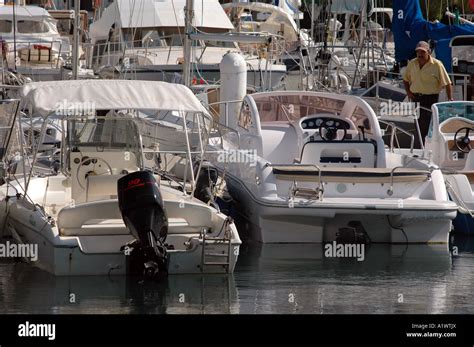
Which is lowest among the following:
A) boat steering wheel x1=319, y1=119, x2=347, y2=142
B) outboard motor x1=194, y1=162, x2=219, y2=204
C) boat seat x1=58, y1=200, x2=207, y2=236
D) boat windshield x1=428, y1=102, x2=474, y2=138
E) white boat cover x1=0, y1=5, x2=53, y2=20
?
white boat cover x1=0, y1=5, x2=53, y2=20

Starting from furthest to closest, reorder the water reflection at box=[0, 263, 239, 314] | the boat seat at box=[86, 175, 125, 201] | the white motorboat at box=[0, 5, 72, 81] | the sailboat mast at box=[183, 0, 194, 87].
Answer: the white motorboat at box=[0, 5, 72, 81] → the sailboat mast at box=[183, 0, 194, 87] → the boat seat at box=[86, 175, 125, 201] → the water reflection at box=[0, 263, 239, 314]

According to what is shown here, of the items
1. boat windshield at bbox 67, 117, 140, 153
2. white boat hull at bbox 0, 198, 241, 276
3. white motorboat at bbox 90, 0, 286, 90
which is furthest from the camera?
white motorboat at bbox 90, 0, 286, 90

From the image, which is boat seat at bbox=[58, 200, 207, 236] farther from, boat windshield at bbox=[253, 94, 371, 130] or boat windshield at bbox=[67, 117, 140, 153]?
boat windshield at bbox=[253, 94, 371, 130]

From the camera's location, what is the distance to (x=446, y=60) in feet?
74.5

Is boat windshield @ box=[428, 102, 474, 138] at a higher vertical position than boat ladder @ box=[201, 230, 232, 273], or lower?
higher

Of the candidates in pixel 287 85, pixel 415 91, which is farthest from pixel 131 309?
pixel 287 85

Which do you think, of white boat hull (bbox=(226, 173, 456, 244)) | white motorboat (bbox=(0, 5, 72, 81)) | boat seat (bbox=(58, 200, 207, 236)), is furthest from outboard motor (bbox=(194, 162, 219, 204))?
white motorboat (bbox=(0, 5, 72, 81))

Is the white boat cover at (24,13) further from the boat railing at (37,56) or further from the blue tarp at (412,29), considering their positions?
the blue tarp at (412,29)

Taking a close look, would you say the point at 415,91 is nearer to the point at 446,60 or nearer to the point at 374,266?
the point at 446,60

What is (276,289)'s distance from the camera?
44.3 feet

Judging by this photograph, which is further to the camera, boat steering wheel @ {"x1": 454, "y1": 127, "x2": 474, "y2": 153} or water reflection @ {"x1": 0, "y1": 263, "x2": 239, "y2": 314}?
boat steering wheel @ {"x1": 454, "y1": 127, "x2": 474, "y2": 153}

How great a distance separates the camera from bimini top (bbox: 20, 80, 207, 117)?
14250mm

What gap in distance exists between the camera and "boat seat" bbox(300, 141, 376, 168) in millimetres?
16594

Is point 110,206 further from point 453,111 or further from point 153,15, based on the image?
point 153,15
